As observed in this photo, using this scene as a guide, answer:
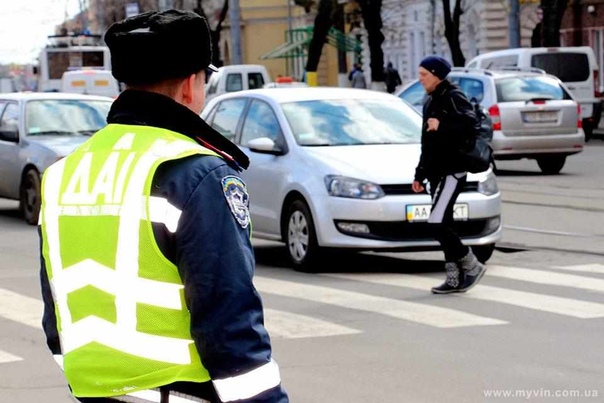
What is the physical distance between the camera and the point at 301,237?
11.6 meters

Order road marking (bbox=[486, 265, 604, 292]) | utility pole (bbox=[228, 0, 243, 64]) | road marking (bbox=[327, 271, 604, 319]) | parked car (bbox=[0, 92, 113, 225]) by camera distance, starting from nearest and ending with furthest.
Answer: road marking (bbox=[327, 271, 604, 319])
road marking (bbox=[486, 265, 604, 292])
parked car (bbox=[0, 92, 113, 225])
utility pole (bbox=[228, 0, 243, 64])

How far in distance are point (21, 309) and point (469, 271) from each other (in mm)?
3043

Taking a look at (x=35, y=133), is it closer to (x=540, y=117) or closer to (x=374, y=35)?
(x=540, y=117)

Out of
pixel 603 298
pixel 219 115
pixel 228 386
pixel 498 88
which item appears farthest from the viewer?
pixel 498 88

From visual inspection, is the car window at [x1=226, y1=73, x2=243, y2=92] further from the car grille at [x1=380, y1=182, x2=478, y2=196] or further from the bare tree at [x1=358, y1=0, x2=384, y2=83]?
the car grille at [x1=380, y1=182, x2=478, y2=196]

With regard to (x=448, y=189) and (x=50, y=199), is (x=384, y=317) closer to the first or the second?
(x=448, y=189)

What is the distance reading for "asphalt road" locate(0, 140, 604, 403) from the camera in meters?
6.84

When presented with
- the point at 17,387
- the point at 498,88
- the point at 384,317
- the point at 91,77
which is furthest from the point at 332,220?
the point at 91,77

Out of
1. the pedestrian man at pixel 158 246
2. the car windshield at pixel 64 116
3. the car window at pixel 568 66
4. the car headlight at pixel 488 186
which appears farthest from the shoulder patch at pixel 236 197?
the car window at pixel 568 66

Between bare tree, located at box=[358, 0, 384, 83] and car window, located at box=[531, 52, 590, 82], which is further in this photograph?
bare tree, located at box=[358, 0, 384, 83]

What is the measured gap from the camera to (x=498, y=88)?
21.9 m

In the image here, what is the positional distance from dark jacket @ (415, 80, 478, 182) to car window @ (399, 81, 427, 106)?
12.8 m

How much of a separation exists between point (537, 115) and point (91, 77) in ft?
Answer: 68.7

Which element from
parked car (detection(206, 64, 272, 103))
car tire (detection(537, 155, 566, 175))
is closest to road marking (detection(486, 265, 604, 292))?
car tire (detection(537, 155, 566, 175))
